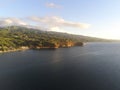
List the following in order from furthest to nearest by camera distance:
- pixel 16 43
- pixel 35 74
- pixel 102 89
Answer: pixel 16 43 < pixel 35 74 < pixel 102 89

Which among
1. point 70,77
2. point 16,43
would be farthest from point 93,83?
point 16,43

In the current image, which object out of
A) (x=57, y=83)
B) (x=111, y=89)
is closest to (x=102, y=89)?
(x=111, y=89)

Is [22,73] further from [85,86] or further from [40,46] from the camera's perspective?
[40,46]

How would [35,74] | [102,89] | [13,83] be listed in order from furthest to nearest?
1. [35,74]
2. [13,83]
3. [102,89]

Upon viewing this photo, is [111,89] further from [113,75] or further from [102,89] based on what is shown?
[113,75]

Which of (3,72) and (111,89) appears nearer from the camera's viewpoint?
(111,89)

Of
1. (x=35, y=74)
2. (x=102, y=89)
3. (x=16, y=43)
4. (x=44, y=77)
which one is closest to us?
(x=102, y=89)

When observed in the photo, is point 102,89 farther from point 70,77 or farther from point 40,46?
point 40,46

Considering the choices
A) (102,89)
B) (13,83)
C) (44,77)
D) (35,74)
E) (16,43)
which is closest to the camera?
(102,89)

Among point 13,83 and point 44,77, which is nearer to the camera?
point 13,83
